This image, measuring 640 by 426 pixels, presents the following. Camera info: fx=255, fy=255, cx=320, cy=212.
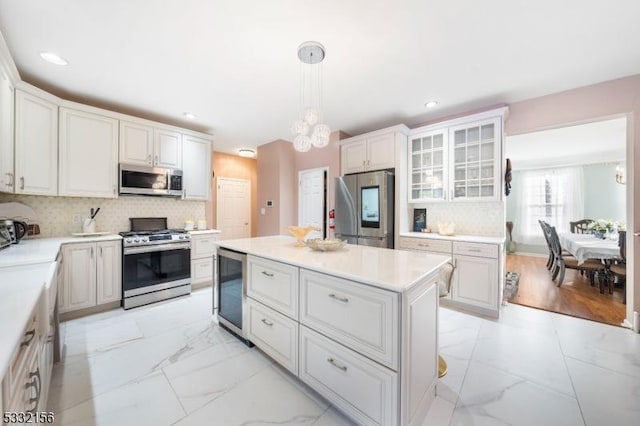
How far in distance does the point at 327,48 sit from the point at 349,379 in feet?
7.84

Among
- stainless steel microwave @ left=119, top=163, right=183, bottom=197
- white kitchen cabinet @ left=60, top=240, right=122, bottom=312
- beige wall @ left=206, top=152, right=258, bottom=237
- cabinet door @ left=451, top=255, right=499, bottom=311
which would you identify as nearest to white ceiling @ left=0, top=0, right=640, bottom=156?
stainless steel microwave @ left=119, top=163, right=183, bottom=197

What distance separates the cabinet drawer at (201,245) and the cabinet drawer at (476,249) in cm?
326

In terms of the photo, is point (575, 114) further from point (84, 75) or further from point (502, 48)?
point (84, 75)

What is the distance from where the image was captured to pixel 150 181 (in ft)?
11.5

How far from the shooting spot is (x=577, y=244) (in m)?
3.75

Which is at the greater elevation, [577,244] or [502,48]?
[502,48]

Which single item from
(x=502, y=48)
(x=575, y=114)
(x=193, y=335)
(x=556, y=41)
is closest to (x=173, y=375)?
(x=193, y=335)

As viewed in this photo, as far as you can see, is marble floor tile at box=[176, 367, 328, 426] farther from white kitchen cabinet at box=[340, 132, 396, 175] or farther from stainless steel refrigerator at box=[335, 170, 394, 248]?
white kitchen cabinet at box=[340, 132, 396, 175]

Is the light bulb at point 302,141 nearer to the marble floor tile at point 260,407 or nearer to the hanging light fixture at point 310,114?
the hanging light fixture at point 310,114

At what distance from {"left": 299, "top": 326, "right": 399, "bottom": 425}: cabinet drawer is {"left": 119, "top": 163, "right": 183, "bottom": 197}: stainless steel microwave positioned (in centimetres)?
306

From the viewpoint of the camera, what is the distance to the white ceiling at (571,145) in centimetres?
406

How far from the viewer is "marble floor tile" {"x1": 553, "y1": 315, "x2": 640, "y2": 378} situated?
6.56 feet

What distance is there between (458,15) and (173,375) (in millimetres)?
3239

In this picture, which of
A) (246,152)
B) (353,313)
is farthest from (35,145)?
(353,313)
